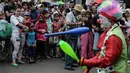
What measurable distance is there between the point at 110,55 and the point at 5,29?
19.8ft

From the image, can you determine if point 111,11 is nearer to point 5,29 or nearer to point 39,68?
point 39,68

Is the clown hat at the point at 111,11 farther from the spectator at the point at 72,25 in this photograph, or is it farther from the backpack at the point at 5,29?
the backpack at the point at 5,29

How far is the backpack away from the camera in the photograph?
8.75m

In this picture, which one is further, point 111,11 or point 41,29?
point 41,29

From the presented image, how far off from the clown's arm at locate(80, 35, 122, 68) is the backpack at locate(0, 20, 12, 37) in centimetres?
585

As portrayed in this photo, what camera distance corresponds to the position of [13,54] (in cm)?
878

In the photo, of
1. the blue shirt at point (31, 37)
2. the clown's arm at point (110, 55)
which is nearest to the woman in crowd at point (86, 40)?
the blue shirt at point (31, 37)

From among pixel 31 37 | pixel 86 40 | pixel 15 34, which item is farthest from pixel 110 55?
pixel 31 37

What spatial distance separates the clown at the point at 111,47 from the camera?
329cm

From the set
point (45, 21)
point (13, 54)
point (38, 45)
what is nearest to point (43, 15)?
point (45, 21)

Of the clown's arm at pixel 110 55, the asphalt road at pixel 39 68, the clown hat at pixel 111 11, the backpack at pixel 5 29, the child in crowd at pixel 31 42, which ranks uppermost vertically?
the clown hat at pixel 111 11

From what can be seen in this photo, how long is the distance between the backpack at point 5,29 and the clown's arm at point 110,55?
585 cm

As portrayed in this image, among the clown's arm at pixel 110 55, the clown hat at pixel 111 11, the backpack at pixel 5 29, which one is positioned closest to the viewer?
the clown's arm at pixel 110 55

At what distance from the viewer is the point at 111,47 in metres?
3.29
